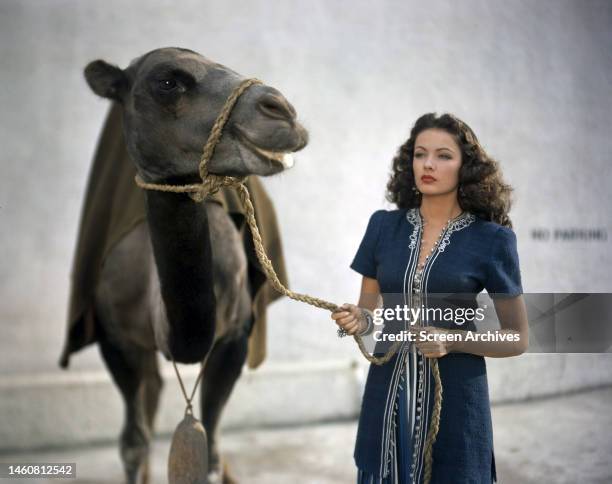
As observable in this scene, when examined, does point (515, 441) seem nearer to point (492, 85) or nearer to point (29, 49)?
point (492, 85)

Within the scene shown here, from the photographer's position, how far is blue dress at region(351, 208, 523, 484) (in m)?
1.32

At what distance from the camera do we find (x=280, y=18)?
10.1 ft

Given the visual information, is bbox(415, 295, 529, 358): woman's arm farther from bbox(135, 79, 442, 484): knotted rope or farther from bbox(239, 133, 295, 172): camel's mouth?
bbox(239, 133, 295, 172): camel's mouth

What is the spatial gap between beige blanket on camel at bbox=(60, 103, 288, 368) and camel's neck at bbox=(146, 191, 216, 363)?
56cm

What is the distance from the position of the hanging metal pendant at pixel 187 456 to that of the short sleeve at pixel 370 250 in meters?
0.59

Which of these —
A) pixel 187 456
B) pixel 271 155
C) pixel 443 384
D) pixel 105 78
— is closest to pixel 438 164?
pixel 271 155

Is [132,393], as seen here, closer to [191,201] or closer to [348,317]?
[191,201]

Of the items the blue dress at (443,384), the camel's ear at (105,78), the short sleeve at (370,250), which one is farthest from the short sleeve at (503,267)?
the camel's ear at (105,78)

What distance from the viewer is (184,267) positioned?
1513mm

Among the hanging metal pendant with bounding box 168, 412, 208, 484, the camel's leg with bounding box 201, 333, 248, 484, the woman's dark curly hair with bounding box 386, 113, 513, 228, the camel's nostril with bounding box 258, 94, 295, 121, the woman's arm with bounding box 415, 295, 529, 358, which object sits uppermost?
the camel's nostril with bounding box 258, 94, 295, 121

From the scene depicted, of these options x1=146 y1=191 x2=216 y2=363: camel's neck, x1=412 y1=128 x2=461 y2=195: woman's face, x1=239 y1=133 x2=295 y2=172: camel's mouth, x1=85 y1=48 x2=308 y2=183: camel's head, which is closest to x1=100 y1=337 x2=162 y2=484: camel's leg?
x1=146 y1=191 x2=216 y2=363: camel's neck

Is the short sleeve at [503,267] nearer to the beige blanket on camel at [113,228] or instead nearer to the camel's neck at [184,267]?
the camel's neck at [184,267]

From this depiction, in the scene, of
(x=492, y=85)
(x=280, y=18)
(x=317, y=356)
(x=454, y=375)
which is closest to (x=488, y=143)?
(x=492, y=85)

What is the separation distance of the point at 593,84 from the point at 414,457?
1.71 m
